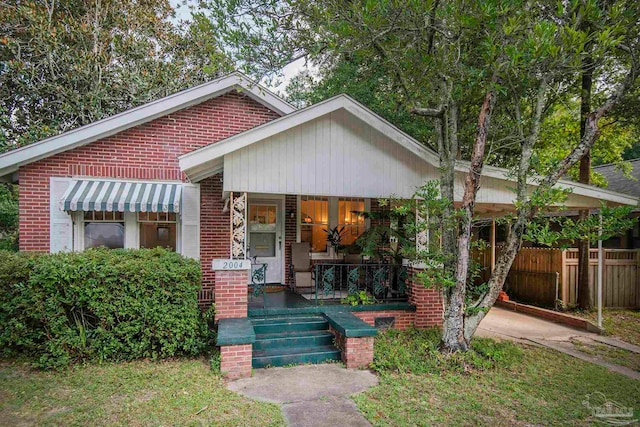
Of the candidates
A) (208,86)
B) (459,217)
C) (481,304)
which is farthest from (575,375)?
(208,86)

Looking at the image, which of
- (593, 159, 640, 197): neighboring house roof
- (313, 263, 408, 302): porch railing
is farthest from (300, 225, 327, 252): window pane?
(593, 159, 640, 197): neighboring house roof

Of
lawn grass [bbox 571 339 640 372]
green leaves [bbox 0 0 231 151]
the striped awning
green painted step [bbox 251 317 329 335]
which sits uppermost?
green leaves [bbox 0 0 231 151]

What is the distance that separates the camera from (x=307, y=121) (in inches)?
263

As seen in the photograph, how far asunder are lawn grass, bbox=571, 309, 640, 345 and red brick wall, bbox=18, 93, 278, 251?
9.35 meters

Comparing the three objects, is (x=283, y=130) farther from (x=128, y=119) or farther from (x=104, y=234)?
(x=104, y=234)

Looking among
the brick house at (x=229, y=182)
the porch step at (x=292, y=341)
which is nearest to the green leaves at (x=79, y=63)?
the brick house at (x=229, y=182)

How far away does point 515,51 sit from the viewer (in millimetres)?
4762

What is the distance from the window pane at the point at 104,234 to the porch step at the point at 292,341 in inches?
157

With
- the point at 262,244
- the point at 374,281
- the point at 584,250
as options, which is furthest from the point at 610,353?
the point at 262,244

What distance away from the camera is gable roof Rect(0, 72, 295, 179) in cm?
736

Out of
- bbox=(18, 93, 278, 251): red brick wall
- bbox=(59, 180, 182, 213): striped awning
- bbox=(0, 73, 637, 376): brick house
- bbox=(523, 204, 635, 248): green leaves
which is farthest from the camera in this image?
bbox=(18, 93, 278, 251): red brick wall

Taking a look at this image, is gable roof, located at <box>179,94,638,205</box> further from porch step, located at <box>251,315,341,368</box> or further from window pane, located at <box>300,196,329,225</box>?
window pane, located at <box>300,196,329,225</box>

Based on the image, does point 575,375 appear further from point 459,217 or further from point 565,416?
point 459,217

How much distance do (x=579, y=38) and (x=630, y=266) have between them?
858 centimetres
